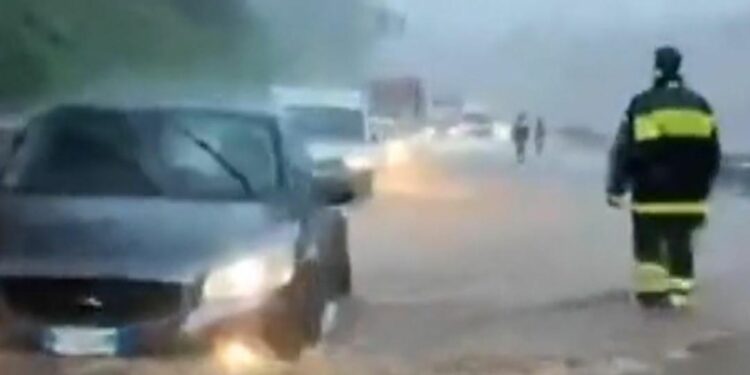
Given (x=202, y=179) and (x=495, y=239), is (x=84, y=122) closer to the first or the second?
(x=202, y=179)

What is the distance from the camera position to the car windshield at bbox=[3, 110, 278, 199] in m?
10.2

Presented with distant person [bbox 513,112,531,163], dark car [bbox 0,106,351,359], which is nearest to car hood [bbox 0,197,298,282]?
dark car [bbox 0,106,351,359]

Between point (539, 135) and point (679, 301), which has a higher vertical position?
point (679, 301)

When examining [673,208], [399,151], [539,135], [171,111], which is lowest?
[539,135]

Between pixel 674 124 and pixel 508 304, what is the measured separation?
173 cm

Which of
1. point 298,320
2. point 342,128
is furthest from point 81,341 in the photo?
point 342,128

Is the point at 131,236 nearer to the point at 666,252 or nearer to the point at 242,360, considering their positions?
the point at 242,360

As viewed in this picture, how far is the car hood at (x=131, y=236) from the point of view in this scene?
8906mm

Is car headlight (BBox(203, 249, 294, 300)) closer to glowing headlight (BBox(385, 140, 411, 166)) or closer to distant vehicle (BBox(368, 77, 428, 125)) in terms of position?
glowing headlight (BBox(385, 140, 411, 166))

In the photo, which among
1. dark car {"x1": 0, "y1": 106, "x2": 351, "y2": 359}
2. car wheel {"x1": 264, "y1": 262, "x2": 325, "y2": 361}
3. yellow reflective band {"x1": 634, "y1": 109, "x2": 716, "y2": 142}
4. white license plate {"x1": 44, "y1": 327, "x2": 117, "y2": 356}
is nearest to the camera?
white license plate {"x1": 44, "y1": 327, "x2": 117, "y2": 356}

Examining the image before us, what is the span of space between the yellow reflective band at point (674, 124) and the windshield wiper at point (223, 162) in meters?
3.31

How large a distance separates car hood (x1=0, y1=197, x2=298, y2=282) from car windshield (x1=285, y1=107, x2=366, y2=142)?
17.3 metres

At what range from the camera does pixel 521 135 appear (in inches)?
1795

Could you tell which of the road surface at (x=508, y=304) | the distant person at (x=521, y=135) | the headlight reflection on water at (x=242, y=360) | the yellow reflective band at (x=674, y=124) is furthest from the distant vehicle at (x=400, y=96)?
the headlight reflection on water at (x=242, y=360)
